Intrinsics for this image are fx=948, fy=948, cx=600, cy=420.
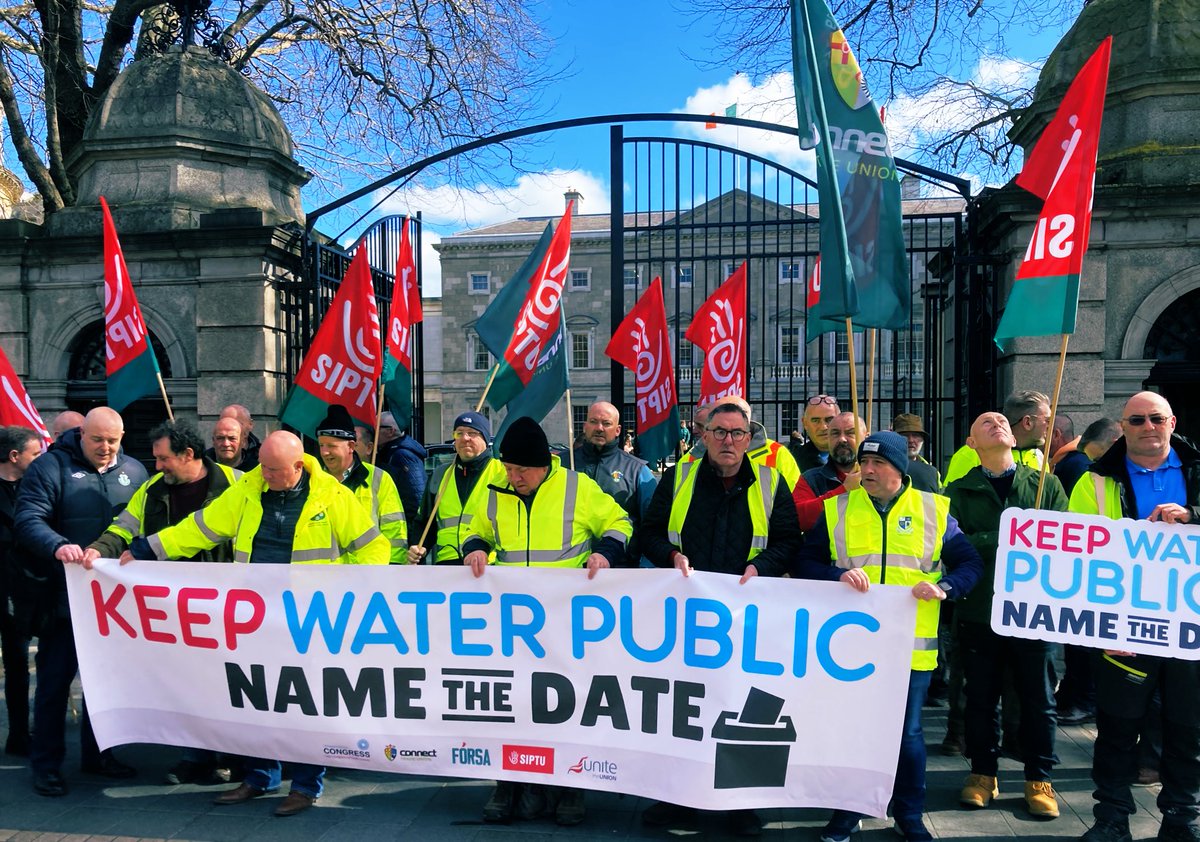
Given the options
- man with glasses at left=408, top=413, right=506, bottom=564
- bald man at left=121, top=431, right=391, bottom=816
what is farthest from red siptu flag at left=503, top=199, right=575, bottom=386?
bald man at left=121, top=431, right=391, bottom=816

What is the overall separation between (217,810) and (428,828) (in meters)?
1.06

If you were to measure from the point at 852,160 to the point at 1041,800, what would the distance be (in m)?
3.26

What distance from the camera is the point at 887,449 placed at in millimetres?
4078

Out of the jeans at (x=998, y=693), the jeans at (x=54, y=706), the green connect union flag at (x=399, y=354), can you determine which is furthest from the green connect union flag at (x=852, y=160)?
the jeans at (x=54, y=706)

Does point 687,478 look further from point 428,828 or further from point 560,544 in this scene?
point 428,828

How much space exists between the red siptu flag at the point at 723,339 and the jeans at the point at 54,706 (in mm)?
4651

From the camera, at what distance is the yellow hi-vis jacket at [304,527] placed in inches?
179

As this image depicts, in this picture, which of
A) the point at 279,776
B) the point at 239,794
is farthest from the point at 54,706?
the point at 279,776

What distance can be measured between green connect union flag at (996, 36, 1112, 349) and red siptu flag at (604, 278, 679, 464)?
2976mm

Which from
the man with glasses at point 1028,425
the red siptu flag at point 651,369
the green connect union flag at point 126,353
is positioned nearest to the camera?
the man with glasses at point 1028,425

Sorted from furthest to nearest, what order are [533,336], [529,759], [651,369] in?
[651,369], [533,336], [529,759]

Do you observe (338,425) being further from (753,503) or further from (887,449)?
(887,449)

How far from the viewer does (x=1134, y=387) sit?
8.11 meters

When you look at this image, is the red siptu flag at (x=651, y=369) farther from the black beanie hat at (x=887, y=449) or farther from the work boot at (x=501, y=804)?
the work boot at (x=501, y=804)
